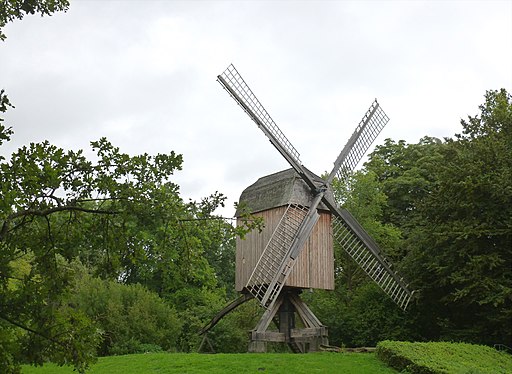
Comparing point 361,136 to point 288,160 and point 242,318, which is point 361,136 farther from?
point 242,318

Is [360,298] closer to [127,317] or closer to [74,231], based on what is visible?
[127,317]

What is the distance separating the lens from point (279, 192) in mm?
19562

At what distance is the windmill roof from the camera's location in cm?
1914

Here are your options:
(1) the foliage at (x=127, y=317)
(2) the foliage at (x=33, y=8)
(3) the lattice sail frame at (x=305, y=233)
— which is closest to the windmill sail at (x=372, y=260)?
(3) the lattice sail frame at (x=305, y=233)

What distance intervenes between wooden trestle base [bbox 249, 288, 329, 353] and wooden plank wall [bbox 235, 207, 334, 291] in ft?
2.80

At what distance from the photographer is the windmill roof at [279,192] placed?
1914 centimetres

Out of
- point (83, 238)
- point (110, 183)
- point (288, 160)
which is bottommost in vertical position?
point (83, 238)

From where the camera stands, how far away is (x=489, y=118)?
72.2 feet

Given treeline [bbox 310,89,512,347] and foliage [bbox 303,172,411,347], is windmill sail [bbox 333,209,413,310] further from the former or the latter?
foliage [bbox 303,172,411,347]

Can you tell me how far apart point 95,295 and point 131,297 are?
1.39m

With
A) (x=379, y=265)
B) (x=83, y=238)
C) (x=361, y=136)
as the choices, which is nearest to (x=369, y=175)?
(x=361, y=136)

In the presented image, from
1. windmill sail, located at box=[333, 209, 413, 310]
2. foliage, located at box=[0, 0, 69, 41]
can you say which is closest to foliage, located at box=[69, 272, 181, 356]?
windmill sail, located at box=[333, 209, 413, 310]

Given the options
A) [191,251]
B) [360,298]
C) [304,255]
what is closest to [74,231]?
[191,251]

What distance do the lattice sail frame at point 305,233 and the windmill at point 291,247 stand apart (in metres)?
0.03
